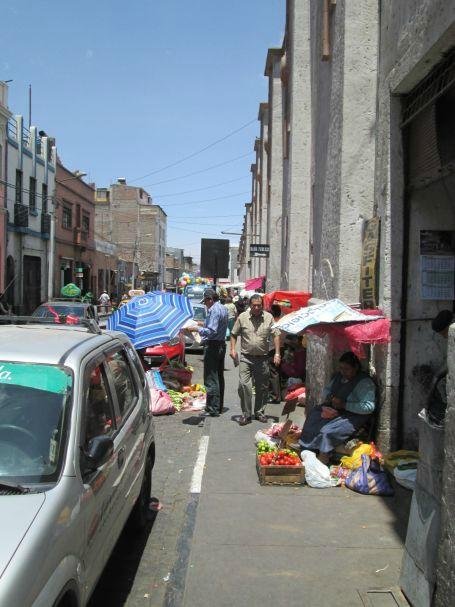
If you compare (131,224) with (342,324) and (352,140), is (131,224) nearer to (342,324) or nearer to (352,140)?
(352,140)

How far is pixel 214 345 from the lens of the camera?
28.8 feet

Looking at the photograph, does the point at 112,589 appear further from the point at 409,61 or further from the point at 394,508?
the point at 409,61

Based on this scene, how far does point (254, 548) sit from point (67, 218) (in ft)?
119

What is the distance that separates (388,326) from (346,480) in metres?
1.64

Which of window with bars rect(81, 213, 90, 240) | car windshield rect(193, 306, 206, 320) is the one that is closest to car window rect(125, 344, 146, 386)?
car windshield rect(193, 306, 206, 320)

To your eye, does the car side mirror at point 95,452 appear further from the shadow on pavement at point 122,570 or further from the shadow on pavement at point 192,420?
the shadow on pavement at point 192,420

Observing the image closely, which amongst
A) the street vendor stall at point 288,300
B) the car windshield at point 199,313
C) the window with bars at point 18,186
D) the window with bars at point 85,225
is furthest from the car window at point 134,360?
the window with bars at point 85,225

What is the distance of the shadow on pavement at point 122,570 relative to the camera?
12.4ft

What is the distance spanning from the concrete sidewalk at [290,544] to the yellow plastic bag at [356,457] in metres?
0.35

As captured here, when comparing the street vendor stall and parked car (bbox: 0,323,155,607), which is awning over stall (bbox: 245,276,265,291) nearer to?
the street vendor stall

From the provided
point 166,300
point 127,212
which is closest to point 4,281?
point 166,300

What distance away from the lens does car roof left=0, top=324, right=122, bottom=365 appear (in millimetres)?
3361

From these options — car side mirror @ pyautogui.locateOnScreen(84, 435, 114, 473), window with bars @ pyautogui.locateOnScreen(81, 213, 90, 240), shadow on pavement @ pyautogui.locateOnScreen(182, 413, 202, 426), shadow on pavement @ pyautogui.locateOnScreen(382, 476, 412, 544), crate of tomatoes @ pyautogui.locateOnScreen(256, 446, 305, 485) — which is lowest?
shadow on pavement @ pyautogui.locateOnScreen(182, 413, 202, 426)

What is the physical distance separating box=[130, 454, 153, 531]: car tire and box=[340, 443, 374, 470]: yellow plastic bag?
209 centimetres
